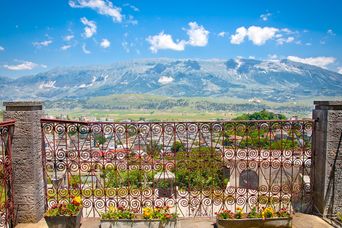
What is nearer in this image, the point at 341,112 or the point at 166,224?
the point at 166,224

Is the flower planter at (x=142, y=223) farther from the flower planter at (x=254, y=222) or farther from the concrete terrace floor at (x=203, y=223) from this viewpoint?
the flower planter at (x=254, y=222)

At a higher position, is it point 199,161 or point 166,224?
point 199,161

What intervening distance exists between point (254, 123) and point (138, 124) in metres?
1.97

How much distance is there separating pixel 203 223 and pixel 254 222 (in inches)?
32.9

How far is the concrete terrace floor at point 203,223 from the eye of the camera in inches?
201

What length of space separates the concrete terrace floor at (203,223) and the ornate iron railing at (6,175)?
0.82 feet

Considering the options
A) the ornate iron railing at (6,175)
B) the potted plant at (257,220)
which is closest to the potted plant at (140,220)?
the potted plant at (257,220)

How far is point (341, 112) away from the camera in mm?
5152

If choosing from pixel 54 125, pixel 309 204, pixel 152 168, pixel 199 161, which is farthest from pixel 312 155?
pixel 54 125

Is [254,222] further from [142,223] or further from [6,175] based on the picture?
[6,175]

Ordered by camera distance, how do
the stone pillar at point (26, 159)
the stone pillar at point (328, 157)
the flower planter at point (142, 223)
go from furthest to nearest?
the stone pillar at point (328, 157)
the stone pillar at point (26, 159)
the flower planter at point (142, 223)

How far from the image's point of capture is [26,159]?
5.07 metres

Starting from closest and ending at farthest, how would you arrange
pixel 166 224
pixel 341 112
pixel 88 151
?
pixel 166 224 < pixel 341 112 < pixel 88 151

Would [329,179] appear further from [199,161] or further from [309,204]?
[199,161]
